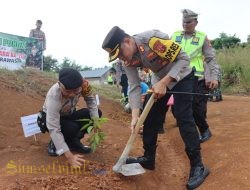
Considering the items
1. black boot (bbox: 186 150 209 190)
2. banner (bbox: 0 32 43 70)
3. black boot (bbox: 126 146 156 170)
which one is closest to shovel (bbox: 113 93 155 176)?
black boot (bbox: 126 146 156 170)

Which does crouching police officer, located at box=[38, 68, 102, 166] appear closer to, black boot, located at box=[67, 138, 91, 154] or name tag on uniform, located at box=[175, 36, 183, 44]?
black boot, located at box=[67, 138, 91, 154]

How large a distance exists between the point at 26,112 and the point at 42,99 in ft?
3.97

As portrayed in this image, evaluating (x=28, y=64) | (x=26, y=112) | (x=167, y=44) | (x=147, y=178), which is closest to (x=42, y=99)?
(x=26, y=112)

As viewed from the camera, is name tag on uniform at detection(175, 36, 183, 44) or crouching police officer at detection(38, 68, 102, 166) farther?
name tag on uniform at detection(175, 36, 183, 44)

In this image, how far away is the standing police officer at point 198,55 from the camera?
515 centimetres

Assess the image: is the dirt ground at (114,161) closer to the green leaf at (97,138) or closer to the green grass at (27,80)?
the green leaf at (97,138)

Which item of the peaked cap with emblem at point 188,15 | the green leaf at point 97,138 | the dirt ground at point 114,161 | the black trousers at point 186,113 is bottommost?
the dirt ground at point 114,161

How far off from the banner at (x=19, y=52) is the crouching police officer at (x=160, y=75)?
20.9 ft

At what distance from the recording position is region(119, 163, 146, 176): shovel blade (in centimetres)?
407

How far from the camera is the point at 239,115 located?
7367 millimetres

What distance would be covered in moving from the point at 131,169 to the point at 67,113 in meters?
1.09

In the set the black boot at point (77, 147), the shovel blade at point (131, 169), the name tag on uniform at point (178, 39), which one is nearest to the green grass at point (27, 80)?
the black boot at point (77, 147)

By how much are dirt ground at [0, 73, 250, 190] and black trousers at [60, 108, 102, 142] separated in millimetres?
300

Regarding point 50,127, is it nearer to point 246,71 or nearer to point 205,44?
point 205,44
